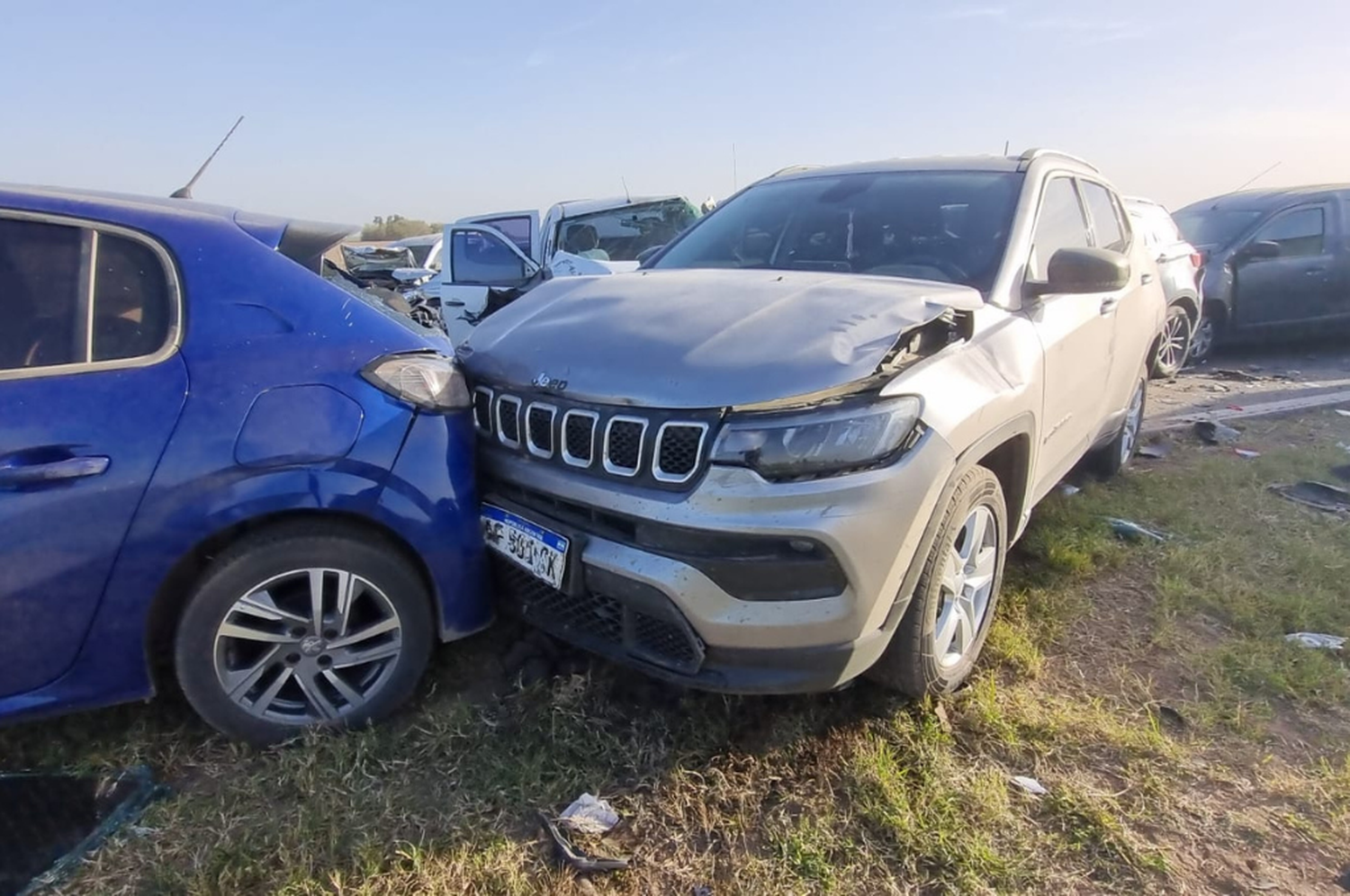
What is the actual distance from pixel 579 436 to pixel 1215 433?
5.43 meters

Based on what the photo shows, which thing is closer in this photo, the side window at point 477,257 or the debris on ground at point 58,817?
the debris on ground at point 58,817

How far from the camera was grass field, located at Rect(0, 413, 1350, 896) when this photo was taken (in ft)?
6.91

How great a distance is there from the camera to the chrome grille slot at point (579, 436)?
242 cm

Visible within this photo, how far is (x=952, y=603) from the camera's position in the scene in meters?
2.71

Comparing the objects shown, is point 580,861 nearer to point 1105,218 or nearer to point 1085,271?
point 1085,271

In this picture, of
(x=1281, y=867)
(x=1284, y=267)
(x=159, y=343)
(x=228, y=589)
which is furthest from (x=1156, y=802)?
(x=1284, y=267)

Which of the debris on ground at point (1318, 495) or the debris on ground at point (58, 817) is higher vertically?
the debris on ground at point (1318, 495)

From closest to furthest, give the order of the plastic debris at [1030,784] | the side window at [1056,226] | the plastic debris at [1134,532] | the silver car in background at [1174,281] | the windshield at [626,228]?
1. the plastic debris at [1030,784]
2. the side window at [1056,226]
3. the plastic debris at [1134,532]
4. the silver car in background at [1174,281]
5. the windshield at [626,228]

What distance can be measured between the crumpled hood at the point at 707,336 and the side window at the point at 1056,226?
1.96 ft

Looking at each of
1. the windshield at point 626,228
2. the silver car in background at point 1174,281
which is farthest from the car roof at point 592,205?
the silver car in background at point 1174,281

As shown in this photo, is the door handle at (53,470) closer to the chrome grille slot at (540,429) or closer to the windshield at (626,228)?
the chrome grille slot at (540,429)

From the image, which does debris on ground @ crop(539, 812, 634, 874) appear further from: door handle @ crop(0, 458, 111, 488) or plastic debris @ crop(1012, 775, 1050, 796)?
door handle @ crop(0, 458, 111, 488)

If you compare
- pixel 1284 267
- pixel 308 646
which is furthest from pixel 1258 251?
pixel 308 646

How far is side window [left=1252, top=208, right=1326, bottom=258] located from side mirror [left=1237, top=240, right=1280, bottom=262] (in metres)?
0.13
